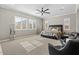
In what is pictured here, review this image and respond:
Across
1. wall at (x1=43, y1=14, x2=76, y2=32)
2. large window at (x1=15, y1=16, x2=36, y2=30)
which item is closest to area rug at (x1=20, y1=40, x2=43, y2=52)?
large window at (x1=15, y1=16, x2=36, y2=30)

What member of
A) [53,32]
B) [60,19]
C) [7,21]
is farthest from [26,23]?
[60,19]

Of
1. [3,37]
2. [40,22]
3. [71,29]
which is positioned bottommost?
[3,37]

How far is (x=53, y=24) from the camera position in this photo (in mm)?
5664

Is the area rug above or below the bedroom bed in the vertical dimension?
below

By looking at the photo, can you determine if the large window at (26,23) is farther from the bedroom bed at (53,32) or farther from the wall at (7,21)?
the bedroom bed at (53,32)

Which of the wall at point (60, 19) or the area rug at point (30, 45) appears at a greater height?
the wall at point (60, 19)

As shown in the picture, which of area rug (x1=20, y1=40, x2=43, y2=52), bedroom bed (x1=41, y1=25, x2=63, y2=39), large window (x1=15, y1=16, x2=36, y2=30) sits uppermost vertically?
large window (x1=15, y1=16, x2=36, y2=30)

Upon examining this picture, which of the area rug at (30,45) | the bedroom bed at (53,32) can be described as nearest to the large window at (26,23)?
the bedroom bed at (53,32)

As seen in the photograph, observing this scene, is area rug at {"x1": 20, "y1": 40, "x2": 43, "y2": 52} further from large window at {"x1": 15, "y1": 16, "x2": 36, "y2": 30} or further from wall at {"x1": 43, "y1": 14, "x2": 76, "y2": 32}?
wall at {"x1": 43, "y1": 14, "x2": 76, "y2": 32}
